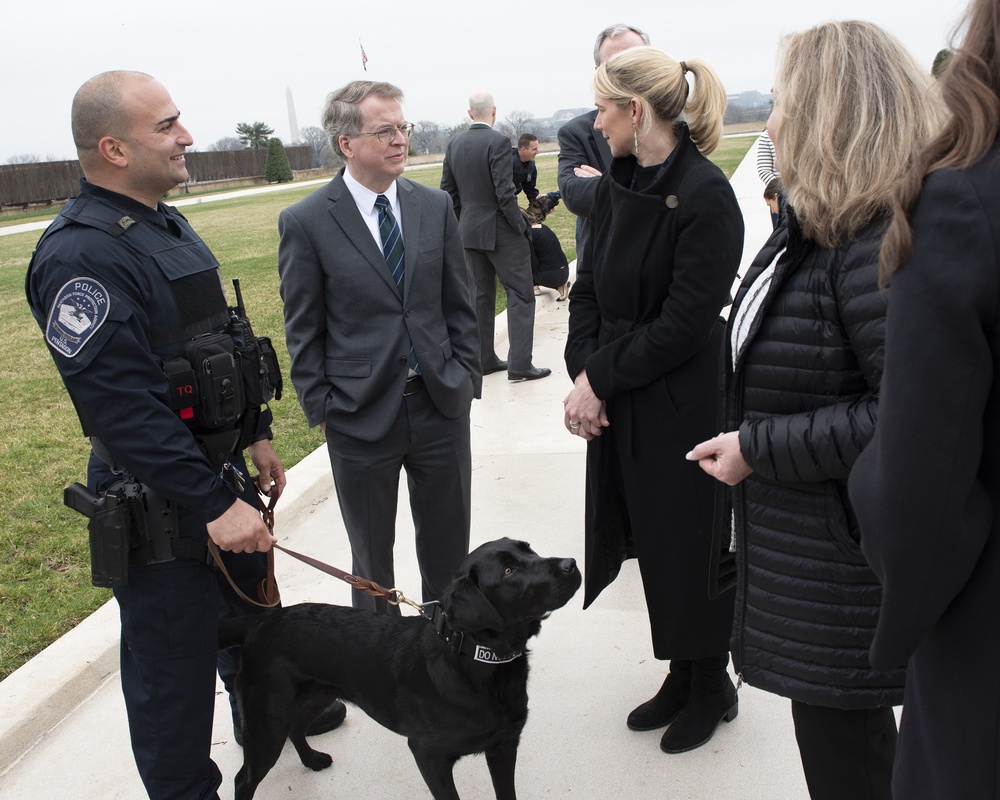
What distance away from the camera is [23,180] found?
3575 cm

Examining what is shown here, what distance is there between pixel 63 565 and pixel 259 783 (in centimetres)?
219

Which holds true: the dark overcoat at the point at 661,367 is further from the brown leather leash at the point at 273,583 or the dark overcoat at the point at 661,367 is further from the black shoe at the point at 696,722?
the brown leather leash at the point at 273,583

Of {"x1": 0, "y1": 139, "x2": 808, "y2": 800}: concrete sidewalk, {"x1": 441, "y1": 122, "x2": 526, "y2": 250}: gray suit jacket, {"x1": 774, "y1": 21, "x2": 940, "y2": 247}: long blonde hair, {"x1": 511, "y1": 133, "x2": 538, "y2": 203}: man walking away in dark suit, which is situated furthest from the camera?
{"x1": 511, "y1": 133, "x2": 538, "y2": 203}: man walking away in dark suit

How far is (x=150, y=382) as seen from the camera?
2191mm

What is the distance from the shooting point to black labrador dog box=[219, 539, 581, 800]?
8.08 feet

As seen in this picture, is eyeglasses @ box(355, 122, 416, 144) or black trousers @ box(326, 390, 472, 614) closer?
eyeglasses @ box(355, 122, 416, 144)

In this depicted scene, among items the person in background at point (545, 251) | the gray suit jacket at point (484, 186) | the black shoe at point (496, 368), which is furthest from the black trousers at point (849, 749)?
the person in background at point (545, 251)

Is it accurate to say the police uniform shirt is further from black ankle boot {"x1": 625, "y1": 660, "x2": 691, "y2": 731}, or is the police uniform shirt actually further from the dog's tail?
black ankle boot {"x1": 625, "y1": 660, "x2": 691, "y2": 731}

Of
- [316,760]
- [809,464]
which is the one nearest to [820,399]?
[809,464]

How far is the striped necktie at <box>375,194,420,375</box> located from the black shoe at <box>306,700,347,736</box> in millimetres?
1331

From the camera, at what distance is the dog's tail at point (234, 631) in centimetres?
270

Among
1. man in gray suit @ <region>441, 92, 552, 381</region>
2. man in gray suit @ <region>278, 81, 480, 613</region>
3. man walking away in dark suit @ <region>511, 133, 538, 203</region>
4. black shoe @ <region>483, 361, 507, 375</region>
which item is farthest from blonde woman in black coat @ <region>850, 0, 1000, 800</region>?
man walking away in dark suit @ <region>511, 133, 538, 203</region>

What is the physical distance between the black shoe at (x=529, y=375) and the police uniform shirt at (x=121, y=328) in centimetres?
488

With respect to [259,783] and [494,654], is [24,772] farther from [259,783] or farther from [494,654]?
[494,654]
